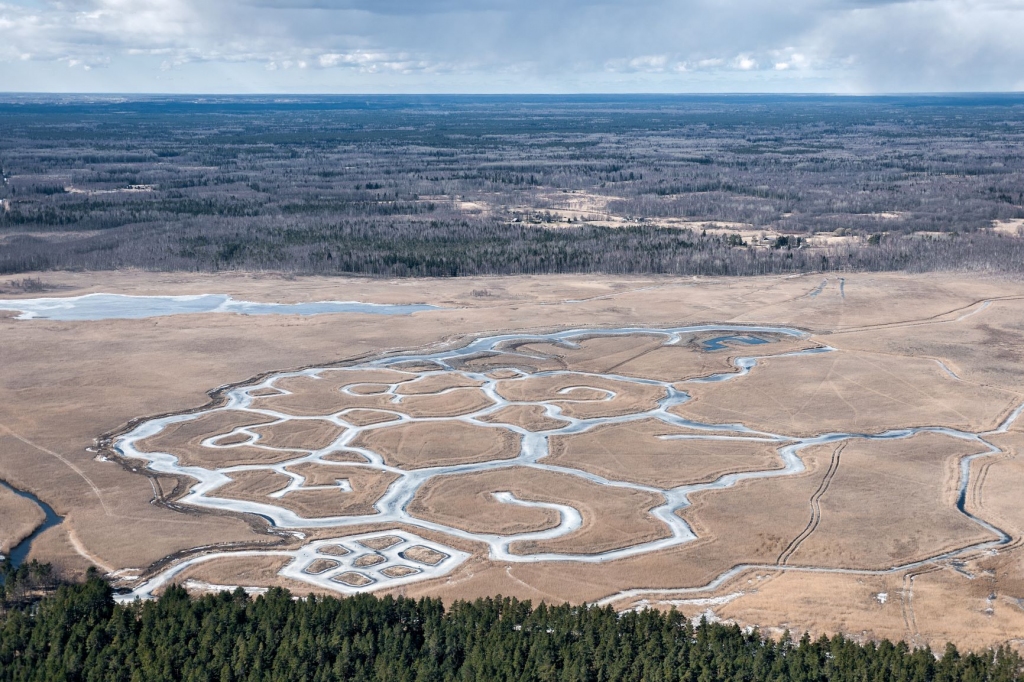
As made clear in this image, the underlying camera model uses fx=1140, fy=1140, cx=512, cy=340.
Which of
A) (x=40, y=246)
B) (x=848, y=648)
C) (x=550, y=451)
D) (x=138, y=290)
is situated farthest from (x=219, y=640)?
(x=40, y=246)

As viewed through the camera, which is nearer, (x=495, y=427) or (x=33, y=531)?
(x=33, y=531)

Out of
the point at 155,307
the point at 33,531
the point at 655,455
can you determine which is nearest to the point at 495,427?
the point at 655,455

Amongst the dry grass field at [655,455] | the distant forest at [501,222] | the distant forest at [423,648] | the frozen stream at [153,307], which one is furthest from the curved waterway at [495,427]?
the distant forest at [501,222]

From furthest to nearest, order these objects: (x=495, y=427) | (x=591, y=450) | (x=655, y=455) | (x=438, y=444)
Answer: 1. (x=495, y=427)
2. (x=438, y=444)
3. (x=591, y=450)
4. (x=655, y=455)

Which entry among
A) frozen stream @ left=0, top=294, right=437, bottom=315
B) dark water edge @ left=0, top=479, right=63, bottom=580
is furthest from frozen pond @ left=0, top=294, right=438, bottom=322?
dark water edge @ left=0, top=479, right=63, bottom=580

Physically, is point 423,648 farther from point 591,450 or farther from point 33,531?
point 591,450

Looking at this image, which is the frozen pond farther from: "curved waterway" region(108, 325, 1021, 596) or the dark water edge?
the dark water edge
